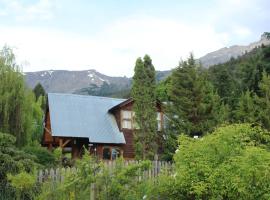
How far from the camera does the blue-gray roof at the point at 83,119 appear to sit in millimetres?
34072

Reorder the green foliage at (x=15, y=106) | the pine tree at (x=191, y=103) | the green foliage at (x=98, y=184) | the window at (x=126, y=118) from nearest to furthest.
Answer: the green foliage at (x=98, y=184) → the green foliage at (x=15, y=106) → the pine tree at (x=191, y=103) → the window at (x=126, y=118)

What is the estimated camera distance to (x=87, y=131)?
114ft

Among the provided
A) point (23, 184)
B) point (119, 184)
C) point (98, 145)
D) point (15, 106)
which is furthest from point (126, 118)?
point (23, 184)

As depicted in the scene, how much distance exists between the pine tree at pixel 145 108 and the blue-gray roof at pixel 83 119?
5502 mm

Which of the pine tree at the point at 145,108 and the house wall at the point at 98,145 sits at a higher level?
the pine tree at the point at 145,108

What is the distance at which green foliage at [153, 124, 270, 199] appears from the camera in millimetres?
11008

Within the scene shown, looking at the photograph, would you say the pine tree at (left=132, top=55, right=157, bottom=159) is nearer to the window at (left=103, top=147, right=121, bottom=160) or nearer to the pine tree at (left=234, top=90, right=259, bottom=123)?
the pine tree at (left=234, top=90, right=259, bottom=123)

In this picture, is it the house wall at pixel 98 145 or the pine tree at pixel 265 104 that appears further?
the house wall at pixel 98 145

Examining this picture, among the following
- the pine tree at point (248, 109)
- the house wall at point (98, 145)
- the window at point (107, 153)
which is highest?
the pine tree at point (248, 109)

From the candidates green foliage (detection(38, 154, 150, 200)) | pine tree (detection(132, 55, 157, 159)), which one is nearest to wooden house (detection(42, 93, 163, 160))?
pine tree (detection(132, 55, 157, 159))

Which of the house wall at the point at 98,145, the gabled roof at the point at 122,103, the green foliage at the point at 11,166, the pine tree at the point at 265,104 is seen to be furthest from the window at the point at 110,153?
the green foliage at the point at 11,166

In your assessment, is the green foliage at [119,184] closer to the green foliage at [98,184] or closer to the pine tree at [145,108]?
the green foliage at [98,184]

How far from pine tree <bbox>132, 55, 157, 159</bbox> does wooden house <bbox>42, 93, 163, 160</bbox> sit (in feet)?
13.0

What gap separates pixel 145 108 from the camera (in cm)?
3036
